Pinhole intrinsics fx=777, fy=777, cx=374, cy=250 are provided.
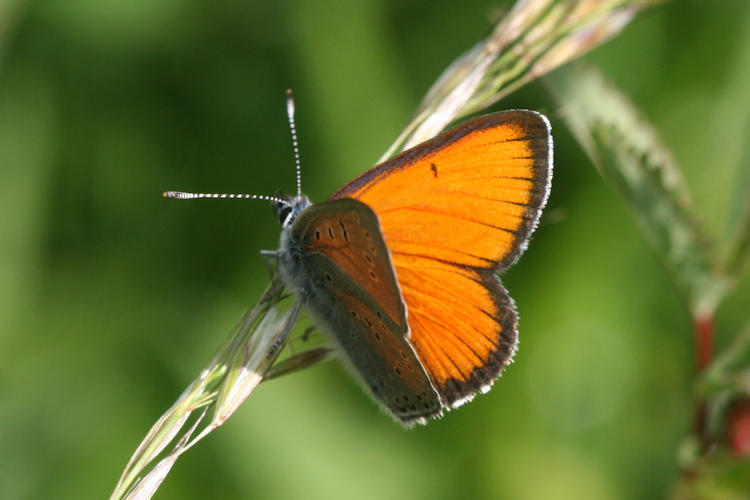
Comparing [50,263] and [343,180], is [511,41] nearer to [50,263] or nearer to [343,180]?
[343,180]

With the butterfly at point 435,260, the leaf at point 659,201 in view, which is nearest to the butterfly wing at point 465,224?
the butterfly at point 435,260

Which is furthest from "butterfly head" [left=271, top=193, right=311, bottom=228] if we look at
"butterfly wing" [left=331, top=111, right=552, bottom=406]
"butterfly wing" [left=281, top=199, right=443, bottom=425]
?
"butterfly wing" [left=331, top=111, right=552, bottom=406]

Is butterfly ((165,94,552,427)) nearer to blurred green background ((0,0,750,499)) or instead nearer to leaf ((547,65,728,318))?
leaf ((547,65,728,318))

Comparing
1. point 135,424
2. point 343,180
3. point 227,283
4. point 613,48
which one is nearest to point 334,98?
point 343,180

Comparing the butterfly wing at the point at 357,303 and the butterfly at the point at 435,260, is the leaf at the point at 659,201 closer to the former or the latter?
the butterfly at the point at 435,260

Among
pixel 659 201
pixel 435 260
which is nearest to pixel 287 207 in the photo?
pixel 435 260

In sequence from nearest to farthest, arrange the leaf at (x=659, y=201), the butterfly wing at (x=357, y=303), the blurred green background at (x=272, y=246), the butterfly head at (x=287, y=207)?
the leaf at (x=659, y=201), the butterfly wing at (x=357, y=303), the butterfly head at (x=287, y=207), the blurred green background at (x=272, y=246)
